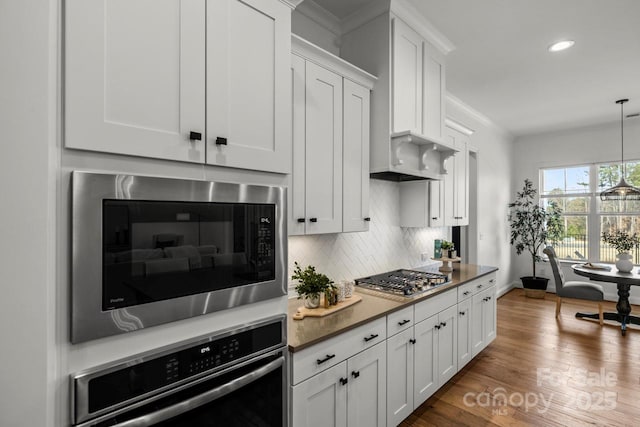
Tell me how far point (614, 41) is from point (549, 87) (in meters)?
1.07

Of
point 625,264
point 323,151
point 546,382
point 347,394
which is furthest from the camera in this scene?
point 625,264

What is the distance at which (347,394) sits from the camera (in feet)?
5.60

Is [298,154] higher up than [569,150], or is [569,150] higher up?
[569,150]

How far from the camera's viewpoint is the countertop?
1.54 metres

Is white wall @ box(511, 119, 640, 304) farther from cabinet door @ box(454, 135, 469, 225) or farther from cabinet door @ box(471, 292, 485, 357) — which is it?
cabinet door @ box(471, 292, 485, 357)

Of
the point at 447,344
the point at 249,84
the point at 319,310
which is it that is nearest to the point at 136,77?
the point at 249,84

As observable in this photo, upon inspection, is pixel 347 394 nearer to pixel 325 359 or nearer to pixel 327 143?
pixel 325 359

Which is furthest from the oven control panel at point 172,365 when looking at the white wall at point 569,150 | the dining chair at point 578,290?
the white wall at point 569,150

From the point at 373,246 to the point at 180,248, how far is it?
207 centimetres

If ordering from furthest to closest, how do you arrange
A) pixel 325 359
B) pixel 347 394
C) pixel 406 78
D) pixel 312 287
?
pixel 406 78, pixel 312 287, pixel 347 394, pixel 325 359

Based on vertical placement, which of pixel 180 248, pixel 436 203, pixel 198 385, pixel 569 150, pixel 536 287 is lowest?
pixel 536 287

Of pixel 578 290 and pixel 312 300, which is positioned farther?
pixel 578 290

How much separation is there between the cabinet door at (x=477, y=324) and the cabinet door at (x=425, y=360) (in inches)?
30.7

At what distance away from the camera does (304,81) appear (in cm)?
193
